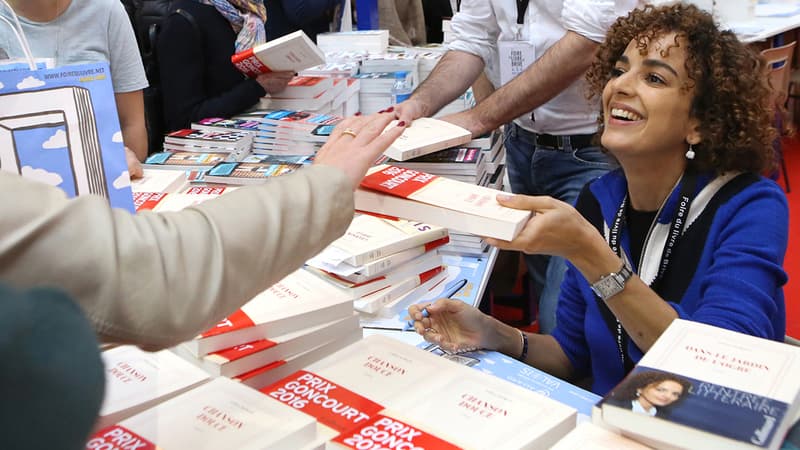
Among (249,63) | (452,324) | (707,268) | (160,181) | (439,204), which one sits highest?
(249,63)

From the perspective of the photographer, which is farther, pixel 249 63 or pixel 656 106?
pixel 249 63

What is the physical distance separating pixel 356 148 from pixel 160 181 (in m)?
1.22

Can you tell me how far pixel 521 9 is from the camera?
2.60 m

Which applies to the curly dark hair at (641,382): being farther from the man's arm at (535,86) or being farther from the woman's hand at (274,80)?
the woman's hand at (274,80)

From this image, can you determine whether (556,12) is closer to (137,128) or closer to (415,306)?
(415,306)

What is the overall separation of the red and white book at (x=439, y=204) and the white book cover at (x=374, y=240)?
14.4 inches

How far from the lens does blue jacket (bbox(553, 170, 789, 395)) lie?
58.2 inches

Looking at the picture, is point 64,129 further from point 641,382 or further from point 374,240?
point 641,382

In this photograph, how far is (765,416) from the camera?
923 millimetres

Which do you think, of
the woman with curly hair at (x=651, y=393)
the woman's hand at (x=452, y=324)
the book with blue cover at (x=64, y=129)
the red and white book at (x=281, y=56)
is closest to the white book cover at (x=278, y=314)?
the woman's hand at (x=452, y=324)

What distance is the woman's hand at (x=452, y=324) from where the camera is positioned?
1.64 m

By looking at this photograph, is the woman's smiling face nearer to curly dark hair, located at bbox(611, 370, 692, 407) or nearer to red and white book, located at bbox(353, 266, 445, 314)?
red and white book, located at bbox(353, 266, 445, 314)

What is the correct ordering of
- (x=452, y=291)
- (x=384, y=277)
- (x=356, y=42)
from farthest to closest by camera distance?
(x=356, y=42), (x=452, y=291), (x=384, y=277)

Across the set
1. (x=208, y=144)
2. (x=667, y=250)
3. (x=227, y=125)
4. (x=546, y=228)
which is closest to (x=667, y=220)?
(x=667, y=250)
